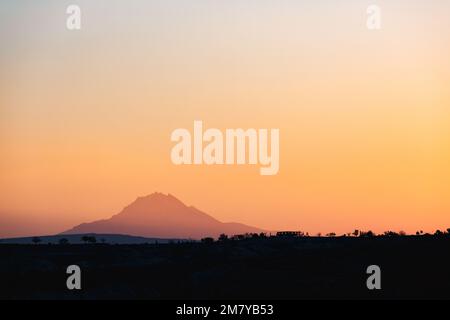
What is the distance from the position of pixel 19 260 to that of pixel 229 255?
23.9 metres

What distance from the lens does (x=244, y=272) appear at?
88.5 m

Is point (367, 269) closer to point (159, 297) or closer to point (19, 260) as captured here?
point (159, 297)

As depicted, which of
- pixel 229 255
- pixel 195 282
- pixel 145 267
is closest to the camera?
pixel 195 282

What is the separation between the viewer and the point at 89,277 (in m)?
87.9

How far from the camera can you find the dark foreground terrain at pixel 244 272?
7862 centimetres

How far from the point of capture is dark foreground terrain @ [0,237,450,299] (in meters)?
78.6
